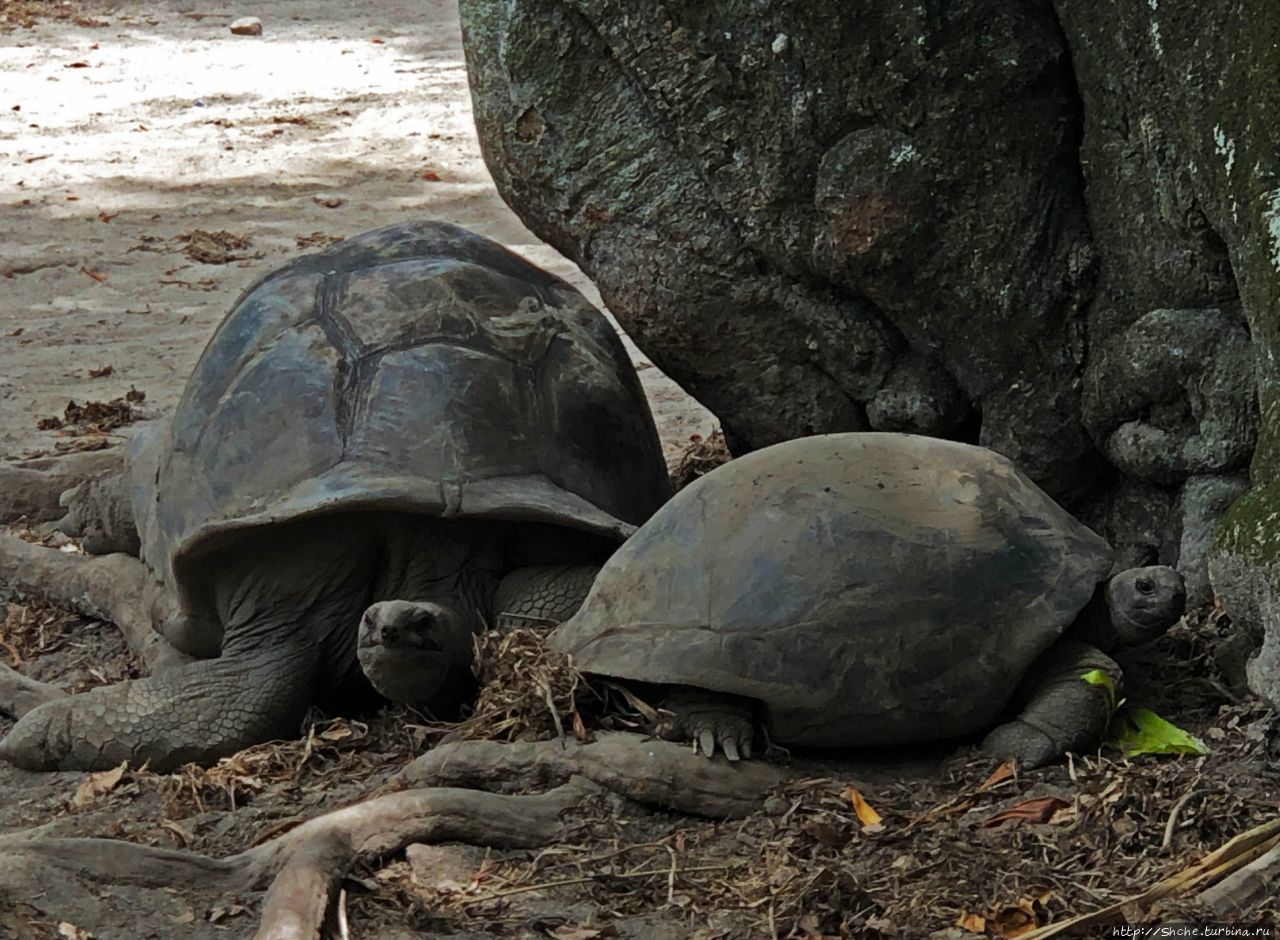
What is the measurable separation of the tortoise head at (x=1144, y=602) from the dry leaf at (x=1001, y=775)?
1.31ft

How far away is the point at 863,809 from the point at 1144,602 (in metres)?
0.75

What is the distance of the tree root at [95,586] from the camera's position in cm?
432

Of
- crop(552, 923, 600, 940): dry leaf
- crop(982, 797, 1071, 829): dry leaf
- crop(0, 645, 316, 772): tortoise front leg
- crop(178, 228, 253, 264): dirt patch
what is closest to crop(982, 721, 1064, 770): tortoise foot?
crop(982, 797, 1071, 829): dry leaf

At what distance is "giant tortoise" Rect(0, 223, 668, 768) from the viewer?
372cm

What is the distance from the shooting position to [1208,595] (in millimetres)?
3693

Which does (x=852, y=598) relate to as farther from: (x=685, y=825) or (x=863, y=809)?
(x=685, y=825)

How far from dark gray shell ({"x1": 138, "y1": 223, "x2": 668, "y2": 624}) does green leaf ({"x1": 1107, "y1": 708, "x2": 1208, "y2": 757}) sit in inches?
46.4

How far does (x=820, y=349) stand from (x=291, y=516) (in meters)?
1.49

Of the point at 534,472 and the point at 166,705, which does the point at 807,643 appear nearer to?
the point at 534,472

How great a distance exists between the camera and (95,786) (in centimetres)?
358

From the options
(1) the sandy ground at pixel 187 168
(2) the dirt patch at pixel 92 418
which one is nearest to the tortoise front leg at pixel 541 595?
(1) the sandy ground at pixel 187 168

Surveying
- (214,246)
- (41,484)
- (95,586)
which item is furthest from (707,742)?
(214,246)

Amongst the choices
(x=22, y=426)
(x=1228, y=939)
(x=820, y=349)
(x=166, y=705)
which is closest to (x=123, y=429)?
(x=22, y=426)

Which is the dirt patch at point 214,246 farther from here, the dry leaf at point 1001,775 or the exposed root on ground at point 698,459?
the dry leaf at point 1001,775
